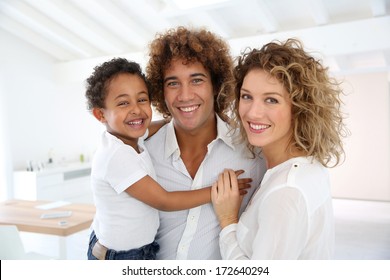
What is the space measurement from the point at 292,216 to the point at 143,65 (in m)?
3.21

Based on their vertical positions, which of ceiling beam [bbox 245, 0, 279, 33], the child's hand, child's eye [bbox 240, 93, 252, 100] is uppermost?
ceiling beam [bbox 245, 0, 279, 33]

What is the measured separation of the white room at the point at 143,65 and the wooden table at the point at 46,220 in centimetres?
14

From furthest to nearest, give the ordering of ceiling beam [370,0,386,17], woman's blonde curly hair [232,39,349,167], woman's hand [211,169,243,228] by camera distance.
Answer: ceiling beam [370,0,386,17] < woman's hand [211,169,243,228] < woman's blonde curly hair [232,39,349,167]

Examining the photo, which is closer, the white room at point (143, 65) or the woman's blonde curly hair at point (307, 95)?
the woman's blonde curly hair at point (307, 95)

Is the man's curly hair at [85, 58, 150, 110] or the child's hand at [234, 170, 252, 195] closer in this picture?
the child's hand at [234, 170, 252, 195]

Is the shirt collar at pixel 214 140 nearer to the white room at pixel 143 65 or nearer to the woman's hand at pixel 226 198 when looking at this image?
the woman's hand at pixel 226 198

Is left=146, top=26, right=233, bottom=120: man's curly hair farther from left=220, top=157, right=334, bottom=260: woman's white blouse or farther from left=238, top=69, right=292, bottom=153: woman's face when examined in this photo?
left=220, top=157, right=334, bottom=260: woman's white blouse

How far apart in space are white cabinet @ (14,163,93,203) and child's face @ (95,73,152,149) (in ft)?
10.9

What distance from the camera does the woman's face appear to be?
90 centimetres

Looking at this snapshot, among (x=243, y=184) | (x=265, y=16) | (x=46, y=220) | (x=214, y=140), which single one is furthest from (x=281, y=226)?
(x=265, y=16)

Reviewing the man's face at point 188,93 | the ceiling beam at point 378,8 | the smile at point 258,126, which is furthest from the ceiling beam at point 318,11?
the smile at point 258,126

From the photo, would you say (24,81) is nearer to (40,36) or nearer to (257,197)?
(40,36)

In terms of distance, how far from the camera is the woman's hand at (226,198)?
1004 mm

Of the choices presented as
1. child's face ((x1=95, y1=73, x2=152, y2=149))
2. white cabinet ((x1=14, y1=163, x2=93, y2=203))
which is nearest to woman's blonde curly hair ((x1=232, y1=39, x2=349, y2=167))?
child's face ((x1=95, y1=73, x2=152, y2=149))
